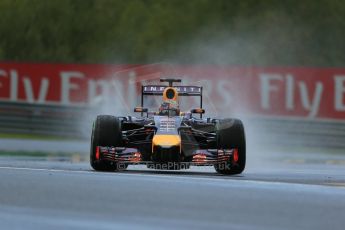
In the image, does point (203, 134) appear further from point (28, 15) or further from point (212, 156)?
point (28, 15)

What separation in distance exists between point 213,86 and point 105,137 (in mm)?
11649

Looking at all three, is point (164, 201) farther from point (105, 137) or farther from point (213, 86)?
point (213, 86)

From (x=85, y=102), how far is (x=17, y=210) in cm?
1754

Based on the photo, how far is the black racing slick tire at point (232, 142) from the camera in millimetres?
14664

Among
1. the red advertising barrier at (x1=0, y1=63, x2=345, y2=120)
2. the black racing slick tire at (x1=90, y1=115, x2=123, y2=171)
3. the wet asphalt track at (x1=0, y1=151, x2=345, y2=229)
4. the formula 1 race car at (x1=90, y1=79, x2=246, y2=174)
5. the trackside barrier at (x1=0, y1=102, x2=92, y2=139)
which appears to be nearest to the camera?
the wet asphalt track at (x1=0, y1=151, x2=345, y2=229)

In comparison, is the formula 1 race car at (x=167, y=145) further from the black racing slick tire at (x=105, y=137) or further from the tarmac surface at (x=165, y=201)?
the tarmac surface at (x=165, y=201)

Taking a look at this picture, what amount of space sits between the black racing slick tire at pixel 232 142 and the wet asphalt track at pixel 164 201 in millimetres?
791

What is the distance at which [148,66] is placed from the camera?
2952 centimetres

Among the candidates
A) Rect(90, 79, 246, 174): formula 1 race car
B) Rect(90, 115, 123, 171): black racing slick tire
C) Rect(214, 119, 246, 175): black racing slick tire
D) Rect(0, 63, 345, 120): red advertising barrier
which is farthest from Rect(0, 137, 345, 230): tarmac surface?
Rect(0, 63, 345, 120): red advertising barrier

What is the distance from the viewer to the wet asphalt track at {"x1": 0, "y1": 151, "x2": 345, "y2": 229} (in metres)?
8.41

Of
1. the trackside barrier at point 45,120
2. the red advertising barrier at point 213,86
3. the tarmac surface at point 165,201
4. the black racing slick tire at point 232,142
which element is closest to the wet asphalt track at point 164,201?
the tarmac surface at point 165,201

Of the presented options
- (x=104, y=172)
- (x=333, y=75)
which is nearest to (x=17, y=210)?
(x=104, y=172)

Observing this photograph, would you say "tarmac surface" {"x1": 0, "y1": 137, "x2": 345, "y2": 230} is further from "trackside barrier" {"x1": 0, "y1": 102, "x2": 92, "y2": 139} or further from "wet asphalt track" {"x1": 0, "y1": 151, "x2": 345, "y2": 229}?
"trackside barrier" {"x1": 0, "y1": 102, "x2": 92, "y2": 139}

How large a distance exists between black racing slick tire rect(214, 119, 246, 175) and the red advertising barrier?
9132 mm
